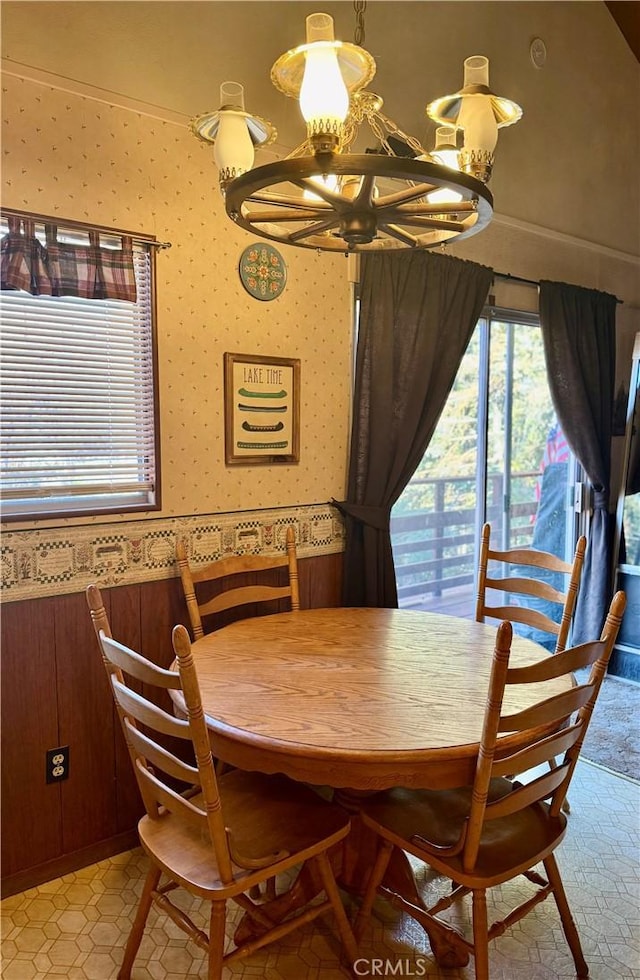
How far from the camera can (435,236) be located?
1.76m

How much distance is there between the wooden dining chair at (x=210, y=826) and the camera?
1.38 meters

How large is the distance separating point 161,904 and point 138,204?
2160 mm

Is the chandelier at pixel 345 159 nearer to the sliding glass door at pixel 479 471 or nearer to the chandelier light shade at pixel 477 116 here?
the chandelier light shade at pixel 477 116

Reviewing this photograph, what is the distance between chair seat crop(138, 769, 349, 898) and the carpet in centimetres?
178

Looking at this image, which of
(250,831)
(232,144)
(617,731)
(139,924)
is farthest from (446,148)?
(617,731)

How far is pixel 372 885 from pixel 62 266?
2106mm

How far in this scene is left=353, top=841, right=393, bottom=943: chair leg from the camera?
5.70ft

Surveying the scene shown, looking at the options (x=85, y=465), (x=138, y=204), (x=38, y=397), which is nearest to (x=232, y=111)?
(x=138, y=204)

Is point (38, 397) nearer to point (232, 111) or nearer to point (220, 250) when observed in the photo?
point (220, 250)

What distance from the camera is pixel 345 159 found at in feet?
3.99

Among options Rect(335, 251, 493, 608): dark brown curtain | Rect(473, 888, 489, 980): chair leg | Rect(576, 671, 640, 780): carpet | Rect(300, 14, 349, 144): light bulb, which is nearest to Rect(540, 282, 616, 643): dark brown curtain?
Rect(576, 671, 640, 780): carpet

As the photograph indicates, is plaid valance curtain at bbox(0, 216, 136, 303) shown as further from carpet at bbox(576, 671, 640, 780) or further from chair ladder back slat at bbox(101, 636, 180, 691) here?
carpet at bbox(576, 671, 640, 780)

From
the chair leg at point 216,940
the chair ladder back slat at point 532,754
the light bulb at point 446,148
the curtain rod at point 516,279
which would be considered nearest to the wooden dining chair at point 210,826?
the chair leg at point 216,940

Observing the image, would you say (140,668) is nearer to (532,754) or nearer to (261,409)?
(532,754)
